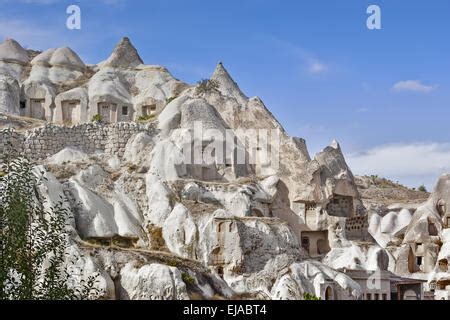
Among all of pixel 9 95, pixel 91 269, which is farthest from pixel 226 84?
pixel 91 269

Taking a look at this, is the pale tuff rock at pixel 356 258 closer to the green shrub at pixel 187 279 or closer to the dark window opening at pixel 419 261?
the dark window opening at pixel 419 261

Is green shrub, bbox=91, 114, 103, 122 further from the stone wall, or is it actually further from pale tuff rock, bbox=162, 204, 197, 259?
pale tuff rock, bbox=162, 204, 197, 259

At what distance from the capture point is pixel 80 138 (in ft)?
184

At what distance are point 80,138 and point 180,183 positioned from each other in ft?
29.4

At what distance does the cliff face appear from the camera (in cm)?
4328

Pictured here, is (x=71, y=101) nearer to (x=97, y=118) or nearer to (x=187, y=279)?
(x=97, y=118)

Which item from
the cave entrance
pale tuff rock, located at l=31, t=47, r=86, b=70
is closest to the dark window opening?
pale tuff rock, located at l=31, t=47, r=86, b=70

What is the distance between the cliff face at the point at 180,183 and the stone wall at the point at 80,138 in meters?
0.07

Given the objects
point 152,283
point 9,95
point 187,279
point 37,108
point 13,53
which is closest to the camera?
point 152,283

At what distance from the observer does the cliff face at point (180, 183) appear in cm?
4328

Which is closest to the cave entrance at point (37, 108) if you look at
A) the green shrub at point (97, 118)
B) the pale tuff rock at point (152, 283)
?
the green shrub at point (97, 118)

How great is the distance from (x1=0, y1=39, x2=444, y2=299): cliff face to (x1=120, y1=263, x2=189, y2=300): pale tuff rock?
51mm
